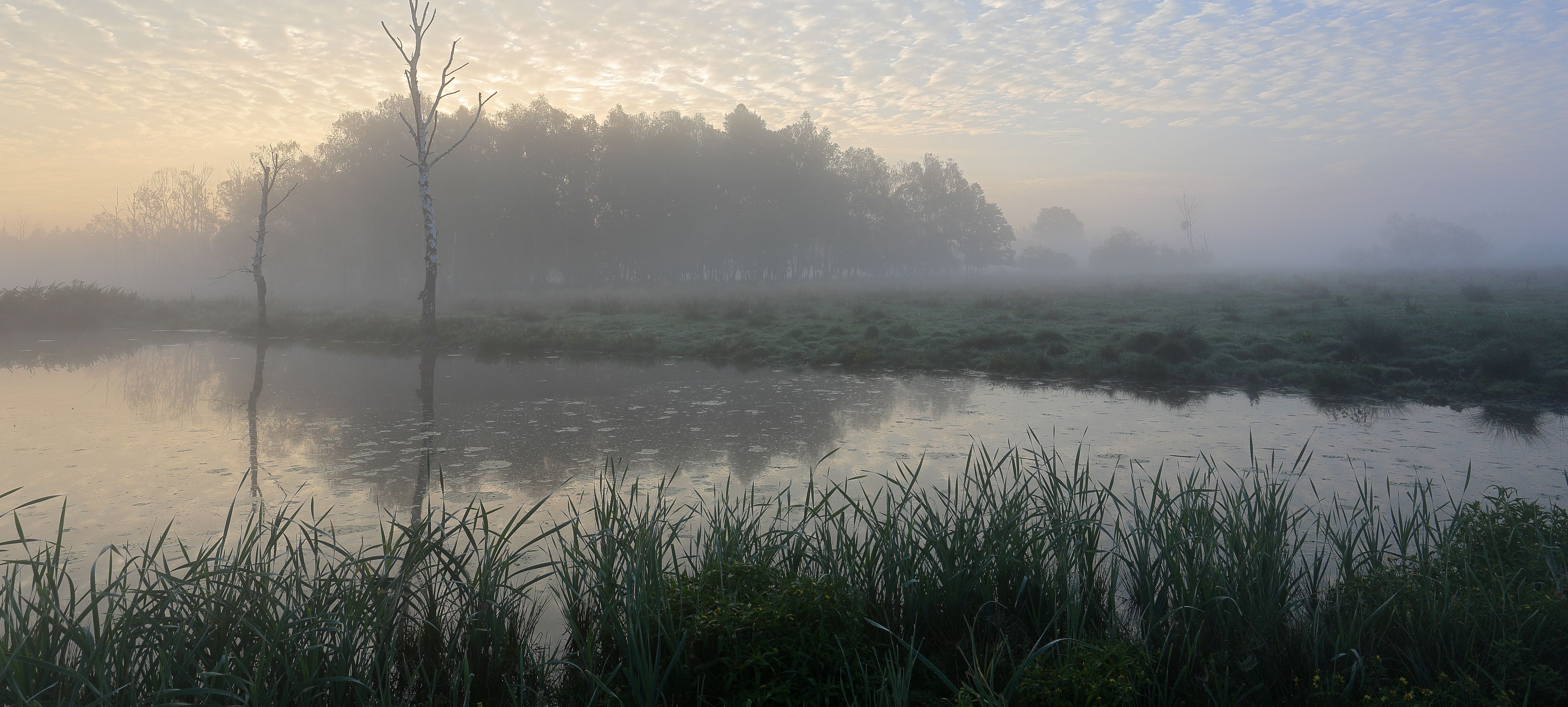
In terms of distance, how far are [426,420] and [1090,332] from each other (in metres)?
14.8

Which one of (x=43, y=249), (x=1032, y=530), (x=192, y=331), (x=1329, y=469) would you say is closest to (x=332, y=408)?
(x=1032, y=530)

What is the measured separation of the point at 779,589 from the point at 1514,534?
3.75 metres

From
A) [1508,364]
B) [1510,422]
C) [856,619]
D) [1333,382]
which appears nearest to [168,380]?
[856,619]

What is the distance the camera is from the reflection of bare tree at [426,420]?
5949 mm

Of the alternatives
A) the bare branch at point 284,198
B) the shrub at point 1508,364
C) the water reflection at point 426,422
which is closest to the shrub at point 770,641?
the water reflection at point 426,422

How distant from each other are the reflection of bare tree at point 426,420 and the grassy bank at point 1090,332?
1.73m

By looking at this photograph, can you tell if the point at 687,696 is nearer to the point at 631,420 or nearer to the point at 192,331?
the point at 631,420

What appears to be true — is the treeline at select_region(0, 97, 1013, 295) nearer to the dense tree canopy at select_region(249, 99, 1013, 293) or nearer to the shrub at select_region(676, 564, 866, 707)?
the dense tree canopy at select_region(249, 99, 1013, 293)

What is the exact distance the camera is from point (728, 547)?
3.66 m

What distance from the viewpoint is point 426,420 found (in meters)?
9.75

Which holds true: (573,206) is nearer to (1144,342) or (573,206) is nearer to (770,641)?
(1144,342)

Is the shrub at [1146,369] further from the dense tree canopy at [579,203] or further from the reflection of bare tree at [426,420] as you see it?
the dense tree canopy at [579,203]

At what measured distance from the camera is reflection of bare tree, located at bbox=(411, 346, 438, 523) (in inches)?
234

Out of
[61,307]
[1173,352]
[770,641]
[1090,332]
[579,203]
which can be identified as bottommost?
[770,641]
